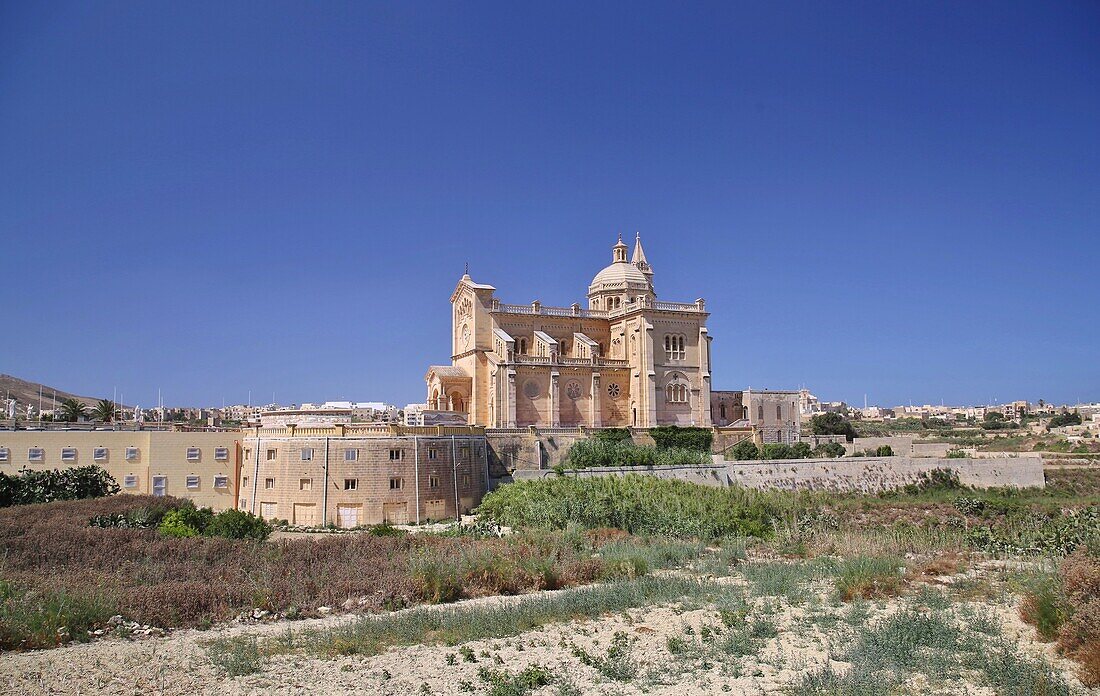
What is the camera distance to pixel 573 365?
178 ft

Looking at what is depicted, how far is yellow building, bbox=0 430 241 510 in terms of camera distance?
38000 mm

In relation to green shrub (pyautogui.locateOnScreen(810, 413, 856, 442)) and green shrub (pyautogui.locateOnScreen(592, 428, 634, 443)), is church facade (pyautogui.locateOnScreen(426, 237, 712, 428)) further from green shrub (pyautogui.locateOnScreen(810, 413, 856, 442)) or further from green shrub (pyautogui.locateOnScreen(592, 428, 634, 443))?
green shrub (pyautogui.locateOnScreen(810, 413, 856, 442))

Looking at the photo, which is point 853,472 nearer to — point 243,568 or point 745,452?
point 745,452

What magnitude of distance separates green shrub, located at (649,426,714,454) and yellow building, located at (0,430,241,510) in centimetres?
2497

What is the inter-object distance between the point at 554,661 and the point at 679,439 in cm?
3874

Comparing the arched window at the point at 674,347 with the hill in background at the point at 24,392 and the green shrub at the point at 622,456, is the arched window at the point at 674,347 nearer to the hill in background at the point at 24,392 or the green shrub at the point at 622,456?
the green shrub at the point at 622,456

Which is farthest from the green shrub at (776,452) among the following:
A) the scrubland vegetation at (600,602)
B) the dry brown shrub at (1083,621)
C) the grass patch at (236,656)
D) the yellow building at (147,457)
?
the grass patch at (236,656)

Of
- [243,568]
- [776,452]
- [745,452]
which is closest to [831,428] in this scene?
[776,452]

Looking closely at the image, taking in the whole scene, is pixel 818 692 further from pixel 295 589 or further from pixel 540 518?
pixel 540 518

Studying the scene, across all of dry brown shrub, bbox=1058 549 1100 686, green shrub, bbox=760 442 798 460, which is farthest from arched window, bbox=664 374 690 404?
dry brown shrub, bbox=1058 549 1100 686

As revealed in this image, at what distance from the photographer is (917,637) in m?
13.4

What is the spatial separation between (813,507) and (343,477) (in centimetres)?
2330

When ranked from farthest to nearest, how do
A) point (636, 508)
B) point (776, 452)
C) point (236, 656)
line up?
1. point (776, 452)
2. point (636, 508)
3. point (236, 656)

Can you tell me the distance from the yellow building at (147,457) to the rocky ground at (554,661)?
89.8 ft
